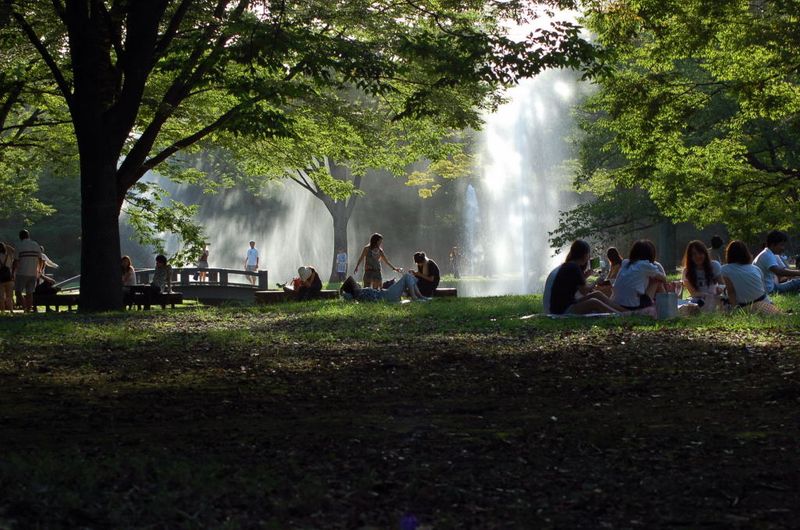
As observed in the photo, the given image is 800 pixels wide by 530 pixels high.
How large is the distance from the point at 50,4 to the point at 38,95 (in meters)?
3.22

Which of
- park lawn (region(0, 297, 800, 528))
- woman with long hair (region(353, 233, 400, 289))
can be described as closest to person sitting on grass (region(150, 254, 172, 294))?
woman with long hair (region(353, 233, 400, 289))

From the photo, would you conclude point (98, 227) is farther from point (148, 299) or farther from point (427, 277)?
point (427, 277)

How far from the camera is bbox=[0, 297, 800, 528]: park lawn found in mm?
4801

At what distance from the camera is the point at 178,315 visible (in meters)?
18.9

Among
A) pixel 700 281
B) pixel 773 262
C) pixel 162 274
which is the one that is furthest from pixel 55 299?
pixel 773 262

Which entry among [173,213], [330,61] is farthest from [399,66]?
[173,213]

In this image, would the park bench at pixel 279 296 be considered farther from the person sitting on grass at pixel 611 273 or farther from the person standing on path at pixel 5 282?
the person sitting on grass at pixel 611 273

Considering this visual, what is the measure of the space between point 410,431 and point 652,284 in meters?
9.15

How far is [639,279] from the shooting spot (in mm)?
14828

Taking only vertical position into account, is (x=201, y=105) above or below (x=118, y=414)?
above

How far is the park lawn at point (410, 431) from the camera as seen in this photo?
189 inches

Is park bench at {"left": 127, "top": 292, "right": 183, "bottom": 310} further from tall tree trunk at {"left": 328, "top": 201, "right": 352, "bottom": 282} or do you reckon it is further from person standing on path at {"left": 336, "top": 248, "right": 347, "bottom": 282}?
tall tree trunk at {"left": 328, "top": 201, "right": 352, "bottom": 282}

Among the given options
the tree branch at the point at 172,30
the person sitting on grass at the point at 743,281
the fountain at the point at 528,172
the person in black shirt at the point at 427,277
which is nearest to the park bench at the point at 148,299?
the person in black shirt at the point at 427,277

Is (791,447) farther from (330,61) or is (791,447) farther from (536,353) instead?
(330,61)
